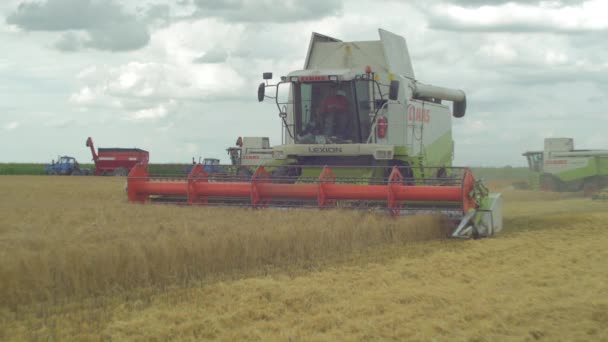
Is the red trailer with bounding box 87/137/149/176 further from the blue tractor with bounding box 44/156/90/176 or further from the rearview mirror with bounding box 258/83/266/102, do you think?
the rearview mirror with bounding box 258/83/266/102

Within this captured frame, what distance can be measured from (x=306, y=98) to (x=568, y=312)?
7.27 meters

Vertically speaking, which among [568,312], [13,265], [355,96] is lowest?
[568,312]

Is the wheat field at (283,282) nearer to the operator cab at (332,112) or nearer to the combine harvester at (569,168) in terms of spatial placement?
the operator cab at (332,112)

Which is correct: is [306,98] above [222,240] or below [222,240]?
above

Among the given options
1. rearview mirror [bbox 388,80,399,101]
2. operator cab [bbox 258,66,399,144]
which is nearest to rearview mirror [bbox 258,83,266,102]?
operator cab [bbox 258,66,399,144]

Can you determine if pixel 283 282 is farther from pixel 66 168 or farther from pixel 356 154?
pixel 66 168

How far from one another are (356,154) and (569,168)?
13937 millimetres

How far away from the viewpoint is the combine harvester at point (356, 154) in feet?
30.5

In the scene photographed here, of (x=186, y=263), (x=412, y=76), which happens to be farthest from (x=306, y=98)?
(x=186, y=263)

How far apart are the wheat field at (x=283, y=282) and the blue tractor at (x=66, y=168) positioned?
33723 mm

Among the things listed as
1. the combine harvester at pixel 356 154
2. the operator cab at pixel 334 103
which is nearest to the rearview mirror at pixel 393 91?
the combine harvester at pixel 356 154

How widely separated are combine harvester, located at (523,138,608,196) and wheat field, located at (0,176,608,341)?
14.8 m

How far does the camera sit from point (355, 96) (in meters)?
11.3

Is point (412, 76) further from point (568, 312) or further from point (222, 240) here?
point (568, 312)
